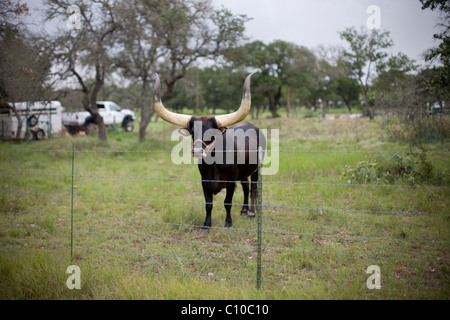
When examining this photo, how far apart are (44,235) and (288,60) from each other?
3598 centimetres

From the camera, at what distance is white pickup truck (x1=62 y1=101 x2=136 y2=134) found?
65.6 ft

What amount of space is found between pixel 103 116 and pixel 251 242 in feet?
63.9

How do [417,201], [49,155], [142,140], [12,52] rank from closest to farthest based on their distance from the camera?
[417,201], [12,52], [49,155], [142,140]

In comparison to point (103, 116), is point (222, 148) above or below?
below

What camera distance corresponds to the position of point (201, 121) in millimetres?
4770

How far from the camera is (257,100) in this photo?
124 ft

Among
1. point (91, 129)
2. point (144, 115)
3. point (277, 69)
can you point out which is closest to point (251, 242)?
point (144, 115)

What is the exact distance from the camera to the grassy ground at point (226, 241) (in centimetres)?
324

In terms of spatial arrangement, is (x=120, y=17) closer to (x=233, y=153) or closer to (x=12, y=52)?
(x=12, y=52)

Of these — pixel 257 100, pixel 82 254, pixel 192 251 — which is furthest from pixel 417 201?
pixel 257 100

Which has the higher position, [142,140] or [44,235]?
[142,140]

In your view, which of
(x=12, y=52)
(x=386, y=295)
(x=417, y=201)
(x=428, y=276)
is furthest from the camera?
(x=12, y=52)

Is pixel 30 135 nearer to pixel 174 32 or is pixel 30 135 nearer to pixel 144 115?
Answer: pixel 144 115

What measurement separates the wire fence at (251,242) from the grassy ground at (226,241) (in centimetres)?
2
